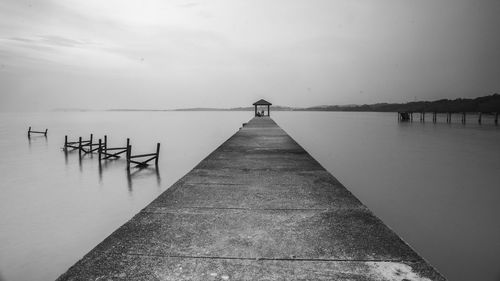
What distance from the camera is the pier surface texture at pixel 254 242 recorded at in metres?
2.52

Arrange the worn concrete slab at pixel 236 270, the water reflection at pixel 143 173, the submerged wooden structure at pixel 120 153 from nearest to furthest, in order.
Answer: the worn concrete slab at pixel 236 270 < the water reflection at pixel 143 173 < the submerged wooden structure at pixel 120 153

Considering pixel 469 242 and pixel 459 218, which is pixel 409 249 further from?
pixel 459 218

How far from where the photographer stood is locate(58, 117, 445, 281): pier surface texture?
2.52m

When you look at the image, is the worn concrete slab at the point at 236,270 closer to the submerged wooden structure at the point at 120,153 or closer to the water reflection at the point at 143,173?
the water reflection at the point at 143,173

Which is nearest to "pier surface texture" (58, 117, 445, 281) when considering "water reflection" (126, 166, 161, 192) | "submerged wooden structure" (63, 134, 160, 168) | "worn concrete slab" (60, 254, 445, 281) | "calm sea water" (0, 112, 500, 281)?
"worn concrete slab" (60, 254, 445, 281)

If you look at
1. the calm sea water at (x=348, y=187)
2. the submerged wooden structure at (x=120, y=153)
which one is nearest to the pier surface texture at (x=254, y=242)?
the calm sea water at (x=348, y=187)

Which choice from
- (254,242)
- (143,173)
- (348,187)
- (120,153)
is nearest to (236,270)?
(254,242)

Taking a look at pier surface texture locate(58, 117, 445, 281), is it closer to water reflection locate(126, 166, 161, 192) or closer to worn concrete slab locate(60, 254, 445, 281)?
worn concrete slab locate(60, 254, 445, 281)

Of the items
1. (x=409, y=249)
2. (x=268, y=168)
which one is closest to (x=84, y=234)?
(x=268, y=168)

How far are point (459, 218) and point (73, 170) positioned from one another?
2133 centimetres

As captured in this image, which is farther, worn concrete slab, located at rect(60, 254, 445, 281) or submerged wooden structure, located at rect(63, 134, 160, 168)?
submerged wooden structure, located at rect(63, 134, 160, 168)

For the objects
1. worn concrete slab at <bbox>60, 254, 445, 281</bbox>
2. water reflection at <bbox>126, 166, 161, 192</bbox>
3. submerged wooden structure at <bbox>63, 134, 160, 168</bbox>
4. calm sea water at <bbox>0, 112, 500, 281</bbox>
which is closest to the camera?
worn concrete slab at <bbox>60, 254, 445, 281</bbox>

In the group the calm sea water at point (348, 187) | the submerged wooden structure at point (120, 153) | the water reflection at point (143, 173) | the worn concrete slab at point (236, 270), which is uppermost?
the worn concrete slab at point (236, 270)

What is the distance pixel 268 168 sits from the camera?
7594 millimetres
